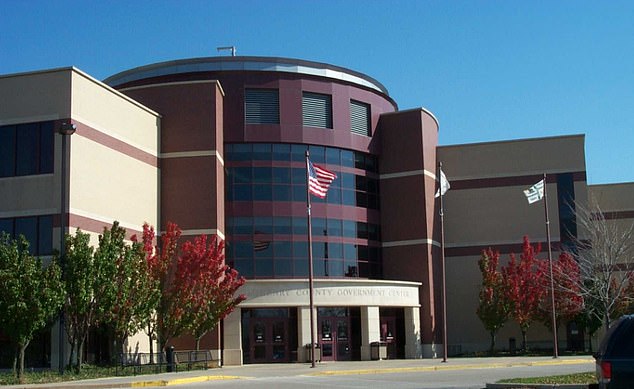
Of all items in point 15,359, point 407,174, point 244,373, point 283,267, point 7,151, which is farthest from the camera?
point 407,174

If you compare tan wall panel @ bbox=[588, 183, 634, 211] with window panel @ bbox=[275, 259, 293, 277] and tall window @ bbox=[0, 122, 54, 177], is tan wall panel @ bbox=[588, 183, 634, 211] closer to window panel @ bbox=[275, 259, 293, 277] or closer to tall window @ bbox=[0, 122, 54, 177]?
window panel @ bbox=[275, 259, 293, 277]

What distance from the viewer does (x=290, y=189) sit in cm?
5019

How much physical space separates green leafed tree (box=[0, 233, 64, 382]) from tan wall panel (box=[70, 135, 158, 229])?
5465mm

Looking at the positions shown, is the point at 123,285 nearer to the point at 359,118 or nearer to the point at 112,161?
the point at 112,161

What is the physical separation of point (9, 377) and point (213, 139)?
18.5m

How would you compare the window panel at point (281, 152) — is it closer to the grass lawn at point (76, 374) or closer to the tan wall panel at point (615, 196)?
the grass lawn at point (76, 374)

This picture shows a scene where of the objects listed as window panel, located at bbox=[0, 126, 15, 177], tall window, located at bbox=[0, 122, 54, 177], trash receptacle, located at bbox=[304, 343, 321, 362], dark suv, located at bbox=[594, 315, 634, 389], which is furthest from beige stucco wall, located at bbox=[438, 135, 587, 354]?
dark suv, located at bbox=[594, 315, 634, 389]

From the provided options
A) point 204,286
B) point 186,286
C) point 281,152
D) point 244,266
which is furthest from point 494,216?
point 186,286

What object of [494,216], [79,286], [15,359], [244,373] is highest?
[494,216]

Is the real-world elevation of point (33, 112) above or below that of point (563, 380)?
above

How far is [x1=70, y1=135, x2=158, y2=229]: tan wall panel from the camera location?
38.3 m

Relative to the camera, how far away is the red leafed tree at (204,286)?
4066 cm

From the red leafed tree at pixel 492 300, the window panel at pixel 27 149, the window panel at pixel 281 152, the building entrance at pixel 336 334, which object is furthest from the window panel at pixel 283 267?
the window panel at pixel 27 149

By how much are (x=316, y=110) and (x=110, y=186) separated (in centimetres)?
1493
